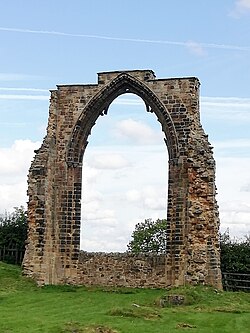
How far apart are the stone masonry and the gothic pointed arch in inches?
1.4

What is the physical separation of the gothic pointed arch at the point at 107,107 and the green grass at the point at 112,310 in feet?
16.4

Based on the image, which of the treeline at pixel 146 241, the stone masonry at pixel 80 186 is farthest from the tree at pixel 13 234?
the stone masonry at pixel 80 186

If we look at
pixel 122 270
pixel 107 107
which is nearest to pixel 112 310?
pixel 122 270

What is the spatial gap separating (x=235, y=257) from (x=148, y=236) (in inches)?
495

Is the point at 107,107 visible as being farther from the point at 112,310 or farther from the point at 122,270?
the point at 112,310

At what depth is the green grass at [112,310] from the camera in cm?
1443

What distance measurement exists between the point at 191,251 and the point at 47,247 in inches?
206

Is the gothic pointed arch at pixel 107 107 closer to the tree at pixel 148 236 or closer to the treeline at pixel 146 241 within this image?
the treeline at pixel 146 241

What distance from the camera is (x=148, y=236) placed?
3703cm

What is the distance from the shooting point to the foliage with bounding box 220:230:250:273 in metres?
24.4

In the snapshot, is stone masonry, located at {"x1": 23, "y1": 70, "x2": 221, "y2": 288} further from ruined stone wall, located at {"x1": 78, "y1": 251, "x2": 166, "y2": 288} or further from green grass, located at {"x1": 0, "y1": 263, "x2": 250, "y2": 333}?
green grass, located at {"x1": 0, "y1": 263, "x2": 250, "y2": 333}

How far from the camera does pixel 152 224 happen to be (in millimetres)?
38062

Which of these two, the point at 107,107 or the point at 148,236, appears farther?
the point at 148,236

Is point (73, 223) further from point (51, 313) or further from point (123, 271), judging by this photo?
point (51, 313)
